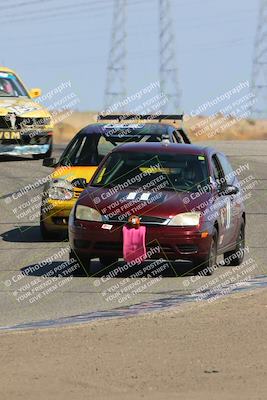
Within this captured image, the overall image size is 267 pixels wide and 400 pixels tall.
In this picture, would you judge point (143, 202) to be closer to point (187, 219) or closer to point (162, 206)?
point (162, 206)

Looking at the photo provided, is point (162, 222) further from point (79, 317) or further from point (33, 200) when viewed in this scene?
point (33, 200)

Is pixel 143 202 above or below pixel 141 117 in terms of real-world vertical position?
above

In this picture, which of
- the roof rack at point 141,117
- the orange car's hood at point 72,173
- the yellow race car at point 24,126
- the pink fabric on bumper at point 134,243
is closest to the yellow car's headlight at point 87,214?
the pink fabric on bumper at point 134,243

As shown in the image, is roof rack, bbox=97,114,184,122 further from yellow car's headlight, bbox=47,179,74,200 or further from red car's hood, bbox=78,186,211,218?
red car's hood, bbox=78,186,211,218

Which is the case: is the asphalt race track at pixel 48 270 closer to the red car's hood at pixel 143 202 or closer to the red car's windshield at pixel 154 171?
the red car's hood at pixel 143 202

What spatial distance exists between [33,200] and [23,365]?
495 inches

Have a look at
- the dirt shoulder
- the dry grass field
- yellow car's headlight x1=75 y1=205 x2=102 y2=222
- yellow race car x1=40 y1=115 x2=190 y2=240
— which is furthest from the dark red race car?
the dry grass field

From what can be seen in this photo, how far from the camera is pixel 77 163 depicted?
53.4ft

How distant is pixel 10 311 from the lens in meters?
11.0

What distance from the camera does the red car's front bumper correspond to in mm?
12688

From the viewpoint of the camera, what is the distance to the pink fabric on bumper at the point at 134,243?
12578mm

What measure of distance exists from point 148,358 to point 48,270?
216 inches

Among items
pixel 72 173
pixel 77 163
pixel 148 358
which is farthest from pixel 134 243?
pixel 148 358

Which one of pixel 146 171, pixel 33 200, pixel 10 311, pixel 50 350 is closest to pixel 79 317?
pixel 10 311
